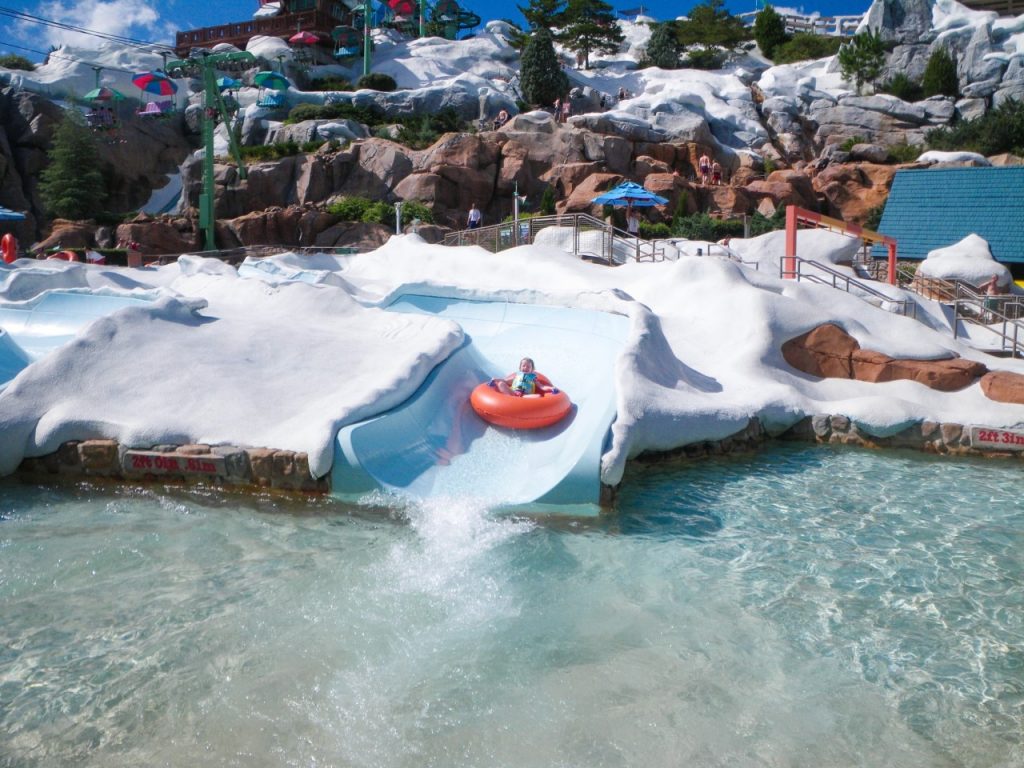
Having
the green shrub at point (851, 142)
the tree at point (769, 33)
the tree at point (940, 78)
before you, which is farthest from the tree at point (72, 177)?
the tree at point (769, 33)

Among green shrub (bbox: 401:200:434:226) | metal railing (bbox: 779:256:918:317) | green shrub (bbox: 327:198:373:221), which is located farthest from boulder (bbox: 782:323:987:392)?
green shrub (bbox: 327:198:373:221)

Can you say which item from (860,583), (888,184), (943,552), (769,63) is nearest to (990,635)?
(860,583)

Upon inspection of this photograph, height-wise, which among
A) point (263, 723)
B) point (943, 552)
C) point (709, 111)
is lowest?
point (943, 552)

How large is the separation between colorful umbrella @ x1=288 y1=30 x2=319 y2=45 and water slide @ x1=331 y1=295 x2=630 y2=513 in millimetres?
44306

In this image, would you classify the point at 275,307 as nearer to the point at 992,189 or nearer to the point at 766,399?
the point at 766,399

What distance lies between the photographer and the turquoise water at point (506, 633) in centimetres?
455

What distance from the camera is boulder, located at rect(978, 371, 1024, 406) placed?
11.2 m

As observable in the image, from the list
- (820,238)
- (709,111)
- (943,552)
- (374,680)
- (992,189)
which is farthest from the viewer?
(709,111)

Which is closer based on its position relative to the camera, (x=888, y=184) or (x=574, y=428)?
(x=574, y=428)

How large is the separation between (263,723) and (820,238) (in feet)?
65.9

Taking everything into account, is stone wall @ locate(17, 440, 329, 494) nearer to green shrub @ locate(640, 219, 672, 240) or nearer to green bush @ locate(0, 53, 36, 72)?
green shrub @ locate(640, 219, 672, 240)

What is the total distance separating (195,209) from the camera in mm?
31875

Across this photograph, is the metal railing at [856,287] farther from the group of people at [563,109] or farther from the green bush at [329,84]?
the green bush at [329,84]

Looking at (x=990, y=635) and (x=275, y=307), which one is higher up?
(x=275, y=307)
